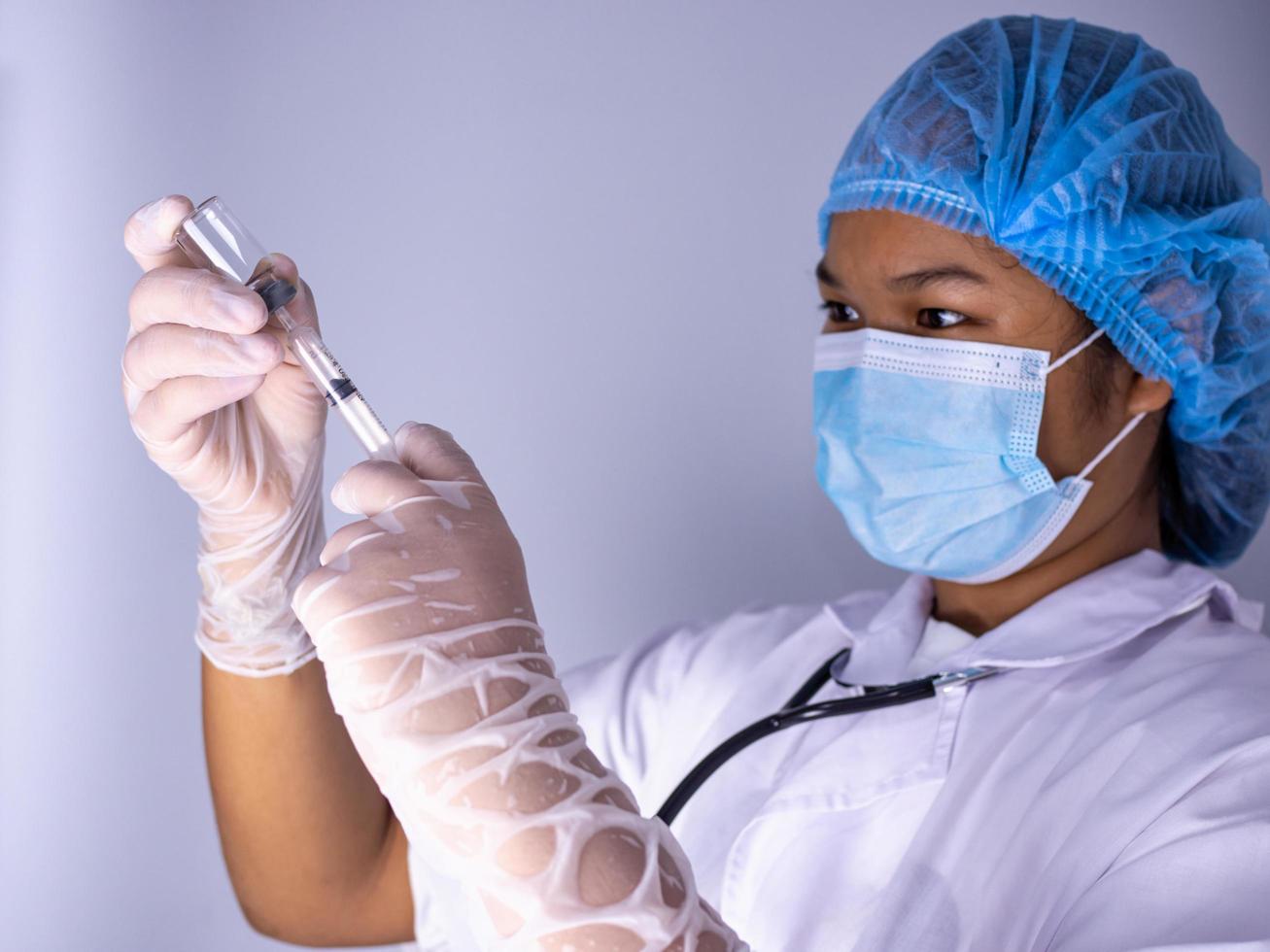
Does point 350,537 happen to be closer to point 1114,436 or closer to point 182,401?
point 182,401

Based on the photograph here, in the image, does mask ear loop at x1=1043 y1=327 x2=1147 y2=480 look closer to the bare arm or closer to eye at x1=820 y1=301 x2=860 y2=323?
eye at x1=820 y1=301 x2=860 y2=323

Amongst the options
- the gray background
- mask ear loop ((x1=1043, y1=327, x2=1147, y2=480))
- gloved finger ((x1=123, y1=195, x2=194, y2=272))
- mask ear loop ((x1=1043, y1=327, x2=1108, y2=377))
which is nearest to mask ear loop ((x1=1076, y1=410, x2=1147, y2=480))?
mask ear loop ((x1=1043, y1=327, x2=1147, y2=480))

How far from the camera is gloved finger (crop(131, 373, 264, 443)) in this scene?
90 cm

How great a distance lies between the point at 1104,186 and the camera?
3.72 ft

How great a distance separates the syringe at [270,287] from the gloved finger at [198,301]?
25mm

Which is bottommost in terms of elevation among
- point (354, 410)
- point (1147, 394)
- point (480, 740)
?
point (1147, 394)

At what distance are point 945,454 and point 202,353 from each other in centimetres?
75

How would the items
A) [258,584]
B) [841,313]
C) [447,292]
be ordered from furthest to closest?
1. [447,292]
2. [841,313]
3. [258,584]

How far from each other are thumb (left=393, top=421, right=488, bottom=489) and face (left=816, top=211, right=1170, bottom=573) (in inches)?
23.0

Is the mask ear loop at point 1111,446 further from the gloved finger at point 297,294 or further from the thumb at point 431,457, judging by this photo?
the gloved finger at point 297,294

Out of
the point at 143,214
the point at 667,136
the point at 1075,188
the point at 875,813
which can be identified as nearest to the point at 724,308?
the point at 667,136

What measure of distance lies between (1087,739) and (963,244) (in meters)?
0.52

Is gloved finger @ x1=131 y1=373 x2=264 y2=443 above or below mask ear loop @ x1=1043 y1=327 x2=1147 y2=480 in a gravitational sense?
above

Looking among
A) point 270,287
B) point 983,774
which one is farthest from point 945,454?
point 270,287
